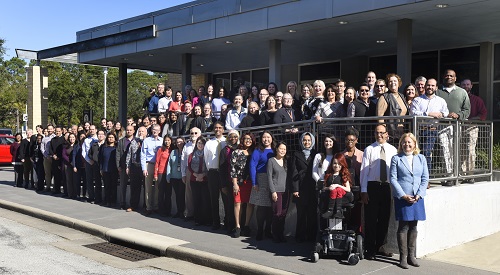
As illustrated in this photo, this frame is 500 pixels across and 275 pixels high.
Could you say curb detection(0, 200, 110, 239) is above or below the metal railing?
below

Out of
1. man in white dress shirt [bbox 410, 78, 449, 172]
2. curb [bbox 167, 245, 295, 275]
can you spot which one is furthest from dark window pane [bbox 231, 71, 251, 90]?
curb [bbox 167, 245, 295, 275]

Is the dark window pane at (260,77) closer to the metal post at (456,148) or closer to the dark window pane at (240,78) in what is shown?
the dark window pane at (240,78)

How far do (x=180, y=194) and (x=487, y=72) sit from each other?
9.82 metres

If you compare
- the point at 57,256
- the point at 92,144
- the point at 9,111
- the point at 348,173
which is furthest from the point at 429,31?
the point at 9,111

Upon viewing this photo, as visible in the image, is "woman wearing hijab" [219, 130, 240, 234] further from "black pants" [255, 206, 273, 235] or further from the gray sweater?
the gray sweater

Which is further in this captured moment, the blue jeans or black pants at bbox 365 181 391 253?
the blue jeans

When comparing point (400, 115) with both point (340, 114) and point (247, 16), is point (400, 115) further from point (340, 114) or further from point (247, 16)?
point (247, 16)

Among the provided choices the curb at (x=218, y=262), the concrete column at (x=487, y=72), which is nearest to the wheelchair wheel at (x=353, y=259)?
the curb at (x=218, y=262)

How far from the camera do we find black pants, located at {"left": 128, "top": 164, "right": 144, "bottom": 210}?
12.2m

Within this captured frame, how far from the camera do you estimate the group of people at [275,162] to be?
7.43 metres

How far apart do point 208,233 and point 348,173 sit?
328 centimetres

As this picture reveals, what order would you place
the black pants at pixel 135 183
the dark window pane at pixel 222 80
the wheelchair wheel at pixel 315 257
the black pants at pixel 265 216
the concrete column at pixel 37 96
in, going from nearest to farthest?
the wheelchair wheel at pixel 315 257 → the black pants at pixel 265 216 → the black pants at pixel 135 183 → the dark window pane at pixel 222 80 → the concrete column at pixel 37 96

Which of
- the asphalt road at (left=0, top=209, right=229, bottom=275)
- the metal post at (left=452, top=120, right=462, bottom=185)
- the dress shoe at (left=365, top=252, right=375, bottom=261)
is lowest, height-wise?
the asphalt road at (left=0, top=209, right=229, bottom=275)

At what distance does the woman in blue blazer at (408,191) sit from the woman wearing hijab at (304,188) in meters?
1.68
